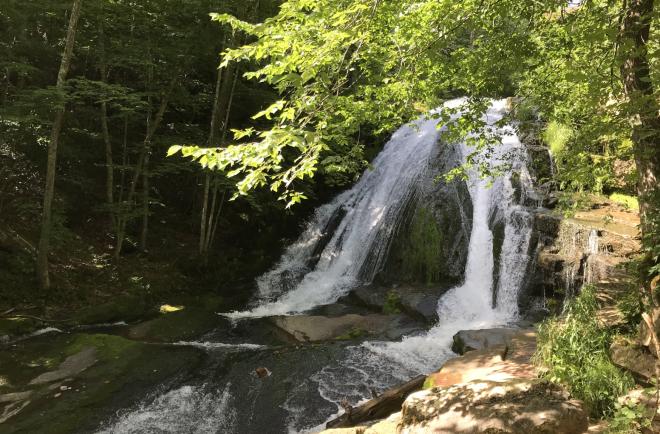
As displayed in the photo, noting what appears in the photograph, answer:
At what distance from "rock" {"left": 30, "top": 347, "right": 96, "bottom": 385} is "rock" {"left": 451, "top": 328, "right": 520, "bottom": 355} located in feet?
21.5

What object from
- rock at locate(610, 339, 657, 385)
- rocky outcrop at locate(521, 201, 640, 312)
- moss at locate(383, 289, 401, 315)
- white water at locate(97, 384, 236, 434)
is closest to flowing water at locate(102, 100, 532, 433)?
white water at locate(97, 384, 236, 434)

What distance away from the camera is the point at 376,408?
6008 mm

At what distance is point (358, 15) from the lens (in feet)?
12.3

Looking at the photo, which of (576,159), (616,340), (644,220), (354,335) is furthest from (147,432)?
(576,159)

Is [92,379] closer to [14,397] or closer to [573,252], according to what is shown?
[14,397]

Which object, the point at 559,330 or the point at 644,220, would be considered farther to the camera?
the point at 559,330

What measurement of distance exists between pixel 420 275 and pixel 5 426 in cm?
962

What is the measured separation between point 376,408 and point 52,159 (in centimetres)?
856

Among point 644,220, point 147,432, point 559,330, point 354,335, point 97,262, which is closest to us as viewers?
point 644,220

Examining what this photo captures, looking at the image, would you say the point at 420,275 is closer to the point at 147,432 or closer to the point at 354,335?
the point at 354,335

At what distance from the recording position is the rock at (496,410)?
388cm

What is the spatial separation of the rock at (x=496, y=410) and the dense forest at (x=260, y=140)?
48 cm

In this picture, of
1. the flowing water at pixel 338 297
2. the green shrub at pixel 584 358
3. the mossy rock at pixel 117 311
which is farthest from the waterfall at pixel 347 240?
the green shrub at pixel 584 358

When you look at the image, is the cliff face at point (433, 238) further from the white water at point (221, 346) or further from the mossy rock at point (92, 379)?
the mossy rock at point (92, 379)
